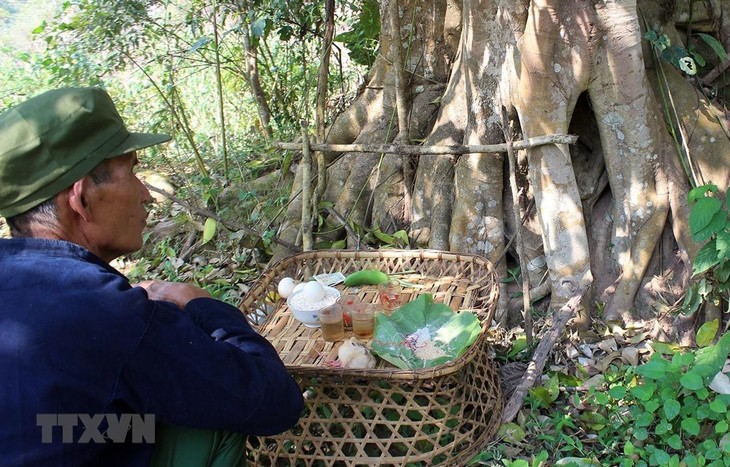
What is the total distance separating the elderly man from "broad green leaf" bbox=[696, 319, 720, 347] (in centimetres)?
202

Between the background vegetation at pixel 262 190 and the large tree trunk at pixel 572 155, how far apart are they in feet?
0.87

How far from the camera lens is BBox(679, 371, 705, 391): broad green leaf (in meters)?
2.46

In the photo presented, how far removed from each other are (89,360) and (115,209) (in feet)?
1.44

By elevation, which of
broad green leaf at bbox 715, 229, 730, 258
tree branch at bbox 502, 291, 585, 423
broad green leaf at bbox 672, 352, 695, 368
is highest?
broad green leaf at bbox 715, 229, 730, 258

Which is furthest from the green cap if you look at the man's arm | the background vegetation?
the background vegetation

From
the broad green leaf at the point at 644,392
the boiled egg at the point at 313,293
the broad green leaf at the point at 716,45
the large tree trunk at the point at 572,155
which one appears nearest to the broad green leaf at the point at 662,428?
the broad green leaf at the point at 644,392

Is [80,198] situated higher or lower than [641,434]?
higher

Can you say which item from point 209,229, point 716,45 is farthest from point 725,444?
point 209,229

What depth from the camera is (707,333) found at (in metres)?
3.06

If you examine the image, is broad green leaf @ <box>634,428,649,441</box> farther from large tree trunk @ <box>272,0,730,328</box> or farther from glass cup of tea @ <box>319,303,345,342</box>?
glass cup of tea @ <box>319,303,345,342</box>

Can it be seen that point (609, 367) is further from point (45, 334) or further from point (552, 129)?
point (45, 334)

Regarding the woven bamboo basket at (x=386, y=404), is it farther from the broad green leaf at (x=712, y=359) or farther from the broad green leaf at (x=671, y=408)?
the broad green leaf at (x=712, y=359)

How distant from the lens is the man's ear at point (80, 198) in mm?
1732

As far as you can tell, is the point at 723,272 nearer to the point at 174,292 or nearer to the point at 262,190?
the point at 174,292
